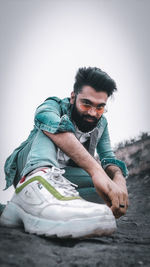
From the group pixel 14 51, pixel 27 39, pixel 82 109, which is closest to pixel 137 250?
pixel 82 109

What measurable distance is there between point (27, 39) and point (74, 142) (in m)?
193

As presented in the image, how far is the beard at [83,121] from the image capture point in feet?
7.06

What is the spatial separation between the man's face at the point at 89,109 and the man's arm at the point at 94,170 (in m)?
0.63

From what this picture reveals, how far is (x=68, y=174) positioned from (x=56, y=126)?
26.2 inches

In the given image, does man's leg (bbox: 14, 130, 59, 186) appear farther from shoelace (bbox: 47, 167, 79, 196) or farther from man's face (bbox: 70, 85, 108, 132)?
man's face (bbox: 70, 85, 108, 132)

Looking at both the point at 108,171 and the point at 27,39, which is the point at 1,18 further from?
the point at 108,171

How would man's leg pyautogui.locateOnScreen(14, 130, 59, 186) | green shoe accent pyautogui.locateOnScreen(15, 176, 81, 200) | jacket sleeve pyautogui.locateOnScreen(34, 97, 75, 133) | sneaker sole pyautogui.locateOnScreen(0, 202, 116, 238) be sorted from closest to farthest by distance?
sneaker sole pyautogui.locateOnScreen(0, 202, 116, 238)
green shoe accent pyautogui.locateOnScreen(15, 176, 81, 200)
man's leg pyautogui.locateOnScreen(14, 130, 59, 186)
jacket sleeve pyautogui.locateOnScreen(34, 97, 75, 133)

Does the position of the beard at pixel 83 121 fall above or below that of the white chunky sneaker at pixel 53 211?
above

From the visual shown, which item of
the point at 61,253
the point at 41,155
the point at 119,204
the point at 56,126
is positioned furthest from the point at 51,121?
the point at 61,253

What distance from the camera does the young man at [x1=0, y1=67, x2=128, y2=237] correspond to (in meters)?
1.13

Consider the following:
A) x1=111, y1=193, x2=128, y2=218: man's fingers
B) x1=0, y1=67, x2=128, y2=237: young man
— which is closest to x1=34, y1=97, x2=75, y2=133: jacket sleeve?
x1=0, y1=67, x2=128, y2=237: young man

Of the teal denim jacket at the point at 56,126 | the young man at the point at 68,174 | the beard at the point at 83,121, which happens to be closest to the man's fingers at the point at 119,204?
the young man at the point at 68,174

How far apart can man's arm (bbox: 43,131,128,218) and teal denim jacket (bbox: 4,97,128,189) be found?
0.07 meters

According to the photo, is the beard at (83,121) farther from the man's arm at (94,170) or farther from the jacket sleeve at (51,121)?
the man's arm at (94,170)
